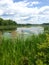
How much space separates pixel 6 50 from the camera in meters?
5.86

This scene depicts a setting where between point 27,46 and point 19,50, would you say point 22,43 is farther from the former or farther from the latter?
point 19,50

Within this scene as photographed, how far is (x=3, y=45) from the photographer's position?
245 inches

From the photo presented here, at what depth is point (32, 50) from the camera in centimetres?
584

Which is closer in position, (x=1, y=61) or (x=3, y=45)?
(x=1, y=61)

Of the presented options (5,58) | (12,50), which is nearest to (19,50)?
(12,50)

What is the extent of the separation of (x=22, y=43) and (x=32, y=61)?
4.39ft

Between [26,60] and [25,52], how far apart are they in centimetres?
53

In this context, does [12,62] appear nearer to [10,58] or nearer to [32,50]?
[10,58]

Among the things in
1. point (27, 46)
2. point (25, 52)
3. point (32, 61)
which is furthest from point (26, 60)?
point (27, 46)

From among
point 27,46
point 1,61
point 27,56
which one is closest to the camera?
point 1,61

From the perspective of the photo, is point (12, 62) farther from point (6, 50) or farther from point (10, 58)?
point (6, 50)

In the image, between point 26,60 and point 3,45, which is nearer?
point 26,60

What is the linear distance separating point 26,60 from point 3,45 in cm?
113

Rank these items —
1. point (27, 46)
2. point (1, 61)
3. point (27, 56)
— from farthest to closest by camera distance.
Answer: point (27, 46) < point (27, 56) < point (1, 61)
